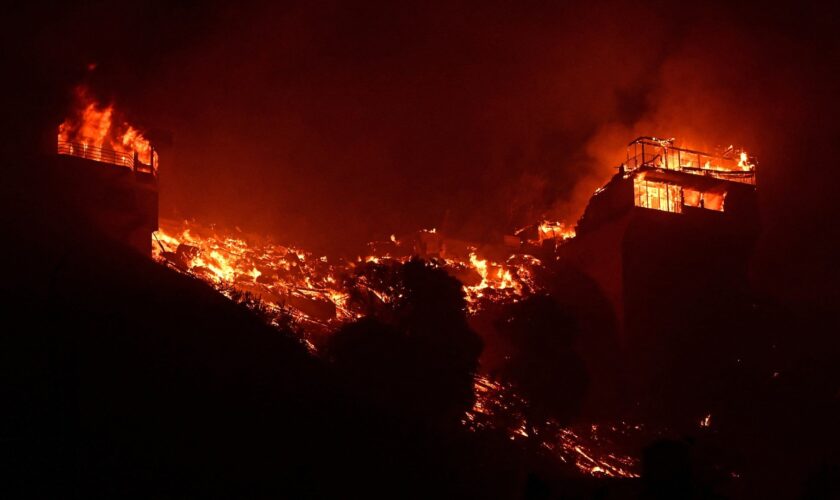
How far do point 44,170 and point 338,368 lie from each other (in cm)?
1586

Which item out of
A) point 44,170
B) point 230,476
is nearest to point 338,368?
point 230,476

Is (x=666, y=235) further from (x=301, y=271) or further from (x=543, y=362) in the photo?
(x=301, y=271)

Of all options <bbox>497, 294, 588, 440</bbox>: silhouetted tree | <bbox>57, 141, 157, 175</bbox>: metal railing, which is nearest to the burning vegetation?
<bbox>57, 141, 157, 175</bbox>: metal railing

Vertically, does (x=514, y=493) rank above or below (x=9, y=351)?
below

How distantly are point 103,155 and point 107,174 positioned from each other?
1.28m

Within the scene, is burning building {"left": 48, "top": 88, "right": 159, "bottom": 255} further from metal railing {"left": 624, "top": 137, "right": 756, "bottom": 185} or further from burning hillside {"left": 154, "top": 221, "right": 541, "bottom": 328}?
metal railing {"left": 624, "top": 137, "right": 756, "bottom": 185}

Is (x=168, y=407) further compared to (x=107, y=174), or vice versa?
(x=107, y=174)

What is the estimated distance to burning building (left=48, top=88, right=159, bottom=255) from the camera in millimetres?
32719

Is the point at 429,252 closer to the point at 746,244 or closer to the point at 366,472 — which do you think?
the point at 746,244

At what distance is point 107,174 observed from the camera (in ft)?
111

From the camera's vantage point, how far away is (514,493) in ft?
73.5

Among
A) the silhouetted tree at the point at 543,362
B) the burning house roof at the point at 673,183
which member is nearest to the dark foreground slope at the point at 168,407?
the silhouetted tree at the point at 543,362

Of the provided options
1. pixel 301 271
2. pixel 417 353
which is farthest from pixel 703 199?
pixel 417 353

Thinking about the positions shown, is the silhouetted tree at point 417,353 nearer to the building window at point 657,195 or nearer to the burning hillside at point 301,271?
the burning hillside at point 301,271
